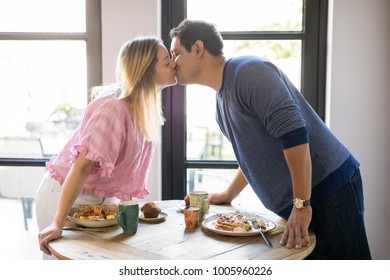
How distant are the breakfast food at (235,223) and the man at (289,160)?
0.31 ft

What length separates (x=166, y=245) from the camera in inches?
52.3

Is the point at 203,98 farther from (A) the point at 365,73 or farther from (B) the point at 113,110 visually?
(B) the point at 113,110

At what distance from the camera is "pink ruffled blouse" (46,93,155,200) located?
1470 millimetres

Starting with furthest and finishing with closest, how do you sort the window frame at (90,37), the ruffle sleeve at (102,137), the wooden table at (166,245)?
the window frame at (90,37), the ruffle sleeve at (102,137), the wooden table at (166,245)

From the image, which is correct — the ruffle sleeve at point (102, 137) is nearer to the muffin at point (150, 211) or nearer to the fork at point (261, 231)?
the muffin at point (150, 211)

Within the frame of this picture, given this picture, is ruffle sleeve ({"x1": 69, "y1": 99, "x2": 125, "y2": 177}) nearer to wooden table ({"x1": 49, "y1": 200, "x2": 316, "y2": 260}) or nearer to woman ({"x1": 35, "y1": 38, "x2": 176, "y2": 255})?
woman ({"x1": 35, "y1": 38, "x2": 176, "y2": 255})

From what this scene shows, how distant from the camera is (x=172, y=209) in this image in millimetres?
1726

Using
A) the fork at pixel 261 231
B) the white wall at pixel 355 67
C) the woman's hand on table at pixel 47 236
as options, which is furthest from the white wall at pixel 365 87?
the woman's hand on table at pixel 47 236

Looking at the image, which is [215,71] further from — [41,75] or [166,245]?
[41,75]

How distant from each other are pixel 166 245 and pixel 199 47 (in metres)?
0.72

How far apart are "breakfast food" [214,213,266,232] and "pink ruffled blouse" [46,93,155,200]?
353mm

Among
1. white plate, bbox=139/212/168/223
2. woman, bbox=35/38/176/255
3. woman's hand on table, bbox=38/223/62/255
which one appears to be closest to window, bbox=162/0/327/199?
woman, bbox=35/38/176/255

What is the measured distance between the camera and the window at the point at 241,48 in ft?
7.73
